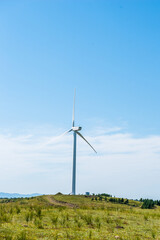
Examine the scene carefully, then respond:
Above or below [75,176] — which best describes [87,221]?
below

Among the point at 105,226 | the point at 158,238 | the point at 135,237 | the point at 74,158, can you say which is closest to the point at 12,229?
the point at 105,226

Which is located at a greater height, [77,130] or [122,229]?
[77,130]

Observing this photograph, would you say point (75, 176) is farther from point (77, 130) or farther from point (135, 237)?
point (135, 237)

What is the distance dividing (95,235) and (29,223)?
541 cm

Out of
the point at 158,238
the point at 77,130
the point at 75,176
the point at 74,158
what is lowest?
the point at 158,238

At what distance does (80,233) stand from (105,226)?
3.11 meters

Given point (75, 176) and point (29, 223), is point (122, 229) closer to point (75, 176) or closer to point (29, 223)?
point (29, 223)

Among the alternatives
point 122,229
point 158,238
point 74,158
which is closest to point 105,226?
point 122,229

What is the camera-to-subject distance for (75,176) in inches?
2825

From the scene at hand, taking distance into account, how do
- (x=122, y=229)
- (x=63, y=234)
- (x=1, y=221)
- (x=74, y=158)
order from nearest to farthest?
(x=63, y=234) < (x=122, y=229) < (x=1, y=221) < (x=74, y=158)

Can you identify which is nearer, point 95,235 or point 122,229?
point 95,235

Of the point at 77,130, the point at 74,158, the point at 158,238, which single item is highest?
the point at 77,130

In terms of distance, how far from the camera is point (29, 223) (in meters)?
16.9

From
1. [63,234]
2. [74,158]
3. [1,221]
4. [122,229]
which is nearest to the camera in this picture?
[63,234]
